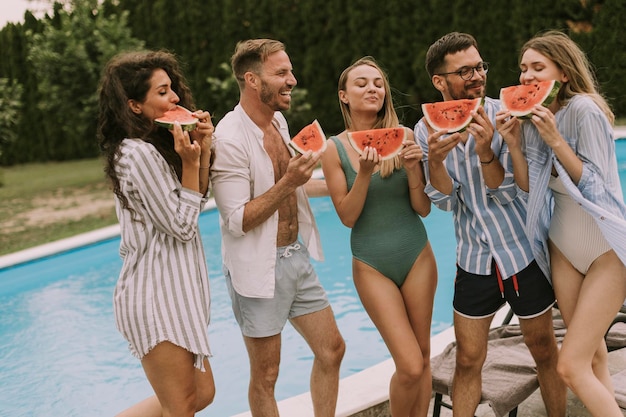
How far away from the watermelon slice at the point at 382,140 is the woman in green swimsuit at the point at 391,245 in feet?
0.20

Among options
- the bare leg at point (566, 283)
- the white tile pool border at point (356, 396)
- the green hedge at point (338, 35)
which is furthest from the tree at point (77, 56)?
the bare leg at point (566, 283)

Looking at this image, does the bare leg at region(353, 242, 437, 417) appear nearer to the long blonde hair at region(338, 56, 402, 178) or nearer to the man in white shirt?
the man in white shirt

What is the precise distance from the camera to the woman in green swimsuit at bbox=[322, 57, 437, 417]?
337 centimetres

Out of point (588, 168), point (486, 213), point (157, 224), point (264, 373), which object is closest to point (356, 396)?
point (264, 373)

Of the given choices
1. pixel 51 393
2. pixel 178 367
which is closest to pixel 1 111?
pixel 51 393

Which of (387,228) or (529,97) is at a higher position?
(529,97)

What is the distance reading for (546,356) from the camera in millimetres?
3303

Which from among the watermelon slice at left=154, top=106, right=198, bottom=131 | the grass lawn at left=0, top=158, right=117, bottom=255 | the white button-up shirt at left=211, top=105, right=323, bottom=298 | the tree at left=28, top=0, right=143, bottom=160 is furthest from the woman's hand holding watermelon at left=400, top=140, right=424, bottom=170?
the tree at left=28, top=0, right=143, bottom=160

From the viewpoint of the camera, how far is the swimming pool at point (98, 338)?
18.9 feet

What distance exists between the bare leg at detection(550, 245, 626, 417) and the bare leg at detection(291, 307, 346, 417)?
1110 millimetres

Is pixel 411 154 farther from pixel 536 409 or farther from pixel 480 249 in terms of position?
pixel 536 409

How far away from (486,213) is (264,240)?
1105 millimetres

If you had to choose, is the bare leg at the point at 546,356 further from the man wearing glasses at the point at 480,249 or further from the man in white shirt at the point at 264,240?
the man in white shirt at the point at 264,240

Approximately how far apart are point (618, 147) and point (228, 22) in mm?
10970
